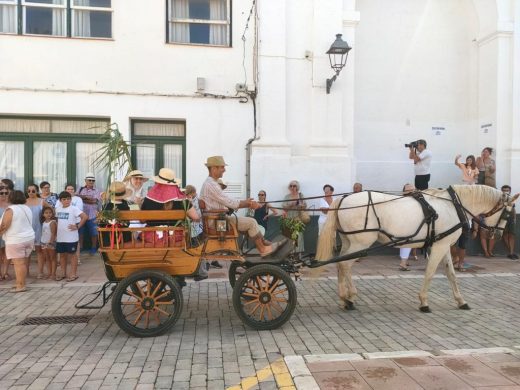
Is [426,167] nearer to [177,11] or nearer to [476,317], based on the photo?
[476,317]

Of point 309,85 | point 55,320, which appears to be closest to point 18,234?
point 55,320

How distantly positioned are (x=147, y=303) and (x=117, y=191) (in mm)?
1327

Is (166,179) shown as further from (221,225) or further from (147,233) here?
(221,225)

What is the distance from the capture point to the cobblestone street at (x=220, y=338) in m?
4.00

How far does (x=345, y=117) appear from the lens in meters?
10.5

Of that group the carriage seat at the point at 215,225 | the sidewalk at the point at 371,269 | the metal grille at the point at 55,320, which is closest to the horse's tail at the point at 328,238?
the carriage seat at the point at 215,225

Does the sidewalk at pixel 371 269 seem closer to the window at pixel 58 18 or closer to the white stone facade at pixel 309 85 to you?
the white stone facade at pixel 309 85

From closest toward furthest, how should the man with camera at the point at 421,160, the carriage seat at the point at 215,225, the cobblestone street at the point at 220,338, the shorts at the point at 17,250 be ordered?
the cobblestone street at the point at 220,338 → the carriage seat at the point at 215,225 → the shorts at the point at 17,250 → the man with camera at the point at 421,160

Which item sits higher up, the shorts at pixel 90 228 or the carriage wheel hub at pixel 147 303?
the shorts at pixel 90 228

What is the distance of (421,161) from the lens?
10109mm

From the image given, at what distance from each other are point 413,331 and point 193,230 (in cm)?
288

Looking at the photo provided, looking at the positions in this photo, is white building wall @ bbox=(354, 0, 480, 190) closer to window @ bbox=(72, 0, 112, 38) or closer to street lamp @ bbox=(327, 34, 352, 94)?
street lamp @ bbox=(327, 34, 352, 94)

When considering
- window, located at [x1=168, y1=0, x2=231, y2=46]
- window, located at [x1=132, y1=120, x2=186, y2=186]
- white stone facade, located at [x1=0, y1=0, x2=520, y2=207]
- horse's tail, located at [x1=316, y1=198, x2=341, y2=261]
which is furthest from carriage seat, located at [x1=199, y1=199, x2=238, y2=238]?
window, located at [x1=168, y1=0, x2=231, y2=46]

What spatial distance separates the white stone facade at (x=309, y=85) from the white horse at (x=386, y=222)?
4282 millimetres
